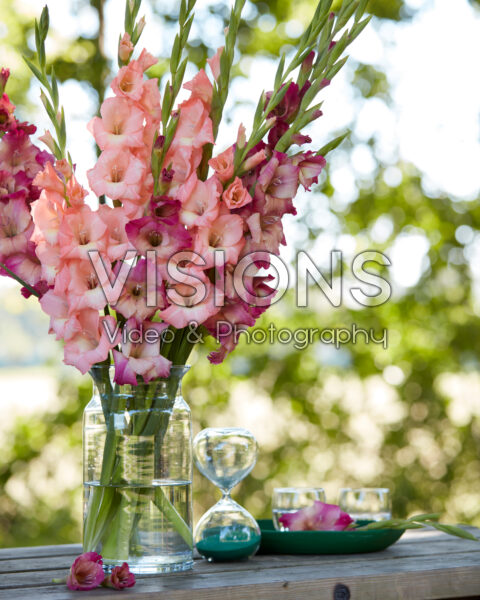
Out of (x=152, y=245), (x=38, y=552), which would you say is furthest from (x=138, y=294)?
(x=38, y=552)

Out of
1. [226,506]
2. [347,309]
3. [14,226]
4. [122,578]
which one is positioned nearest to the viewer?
[122,578]

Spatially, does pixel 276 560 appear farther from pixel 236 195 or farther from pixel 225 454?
pixel 236 195

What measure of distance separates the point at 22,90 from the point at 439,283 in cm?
178

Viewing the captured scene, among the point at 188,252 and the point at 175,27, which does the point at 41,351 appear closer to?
the point at 175,27

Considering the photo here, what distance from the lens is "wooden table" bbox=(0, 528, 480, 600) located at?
875 mm

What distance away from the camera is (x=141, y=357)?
896 millimetres

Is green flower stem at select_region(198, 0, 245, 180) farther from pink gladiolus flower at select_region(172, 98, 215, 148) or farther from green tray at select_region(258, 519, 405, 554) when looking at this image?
green tray at select_region(258, 519, 405, 554)

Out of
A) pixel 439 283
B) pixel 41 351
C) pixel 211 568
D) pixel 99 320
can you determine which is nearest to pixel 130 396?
pixel 99 320

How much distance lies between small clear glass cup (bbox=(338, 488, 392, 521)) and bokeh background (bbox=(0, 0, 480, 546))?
1.65m

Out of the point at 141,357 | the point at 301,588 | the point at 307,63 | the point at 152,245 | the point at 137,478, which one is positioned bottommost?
the point at 301,588

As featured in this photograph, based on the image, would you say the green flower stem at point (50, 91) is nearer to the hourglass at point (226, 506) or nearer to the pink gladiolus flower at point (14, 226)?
the pink gladiolus flower at point (14, 226)

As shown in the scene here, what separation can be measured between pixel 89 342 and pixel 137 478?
7.1 inches

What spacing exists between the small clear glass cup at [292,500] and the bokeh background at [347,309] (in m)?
1.70

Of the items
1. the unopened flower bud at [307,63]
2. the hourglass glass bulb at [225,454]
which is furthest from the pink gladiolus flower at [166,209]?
the hourglass glass bulb at [225,454]
